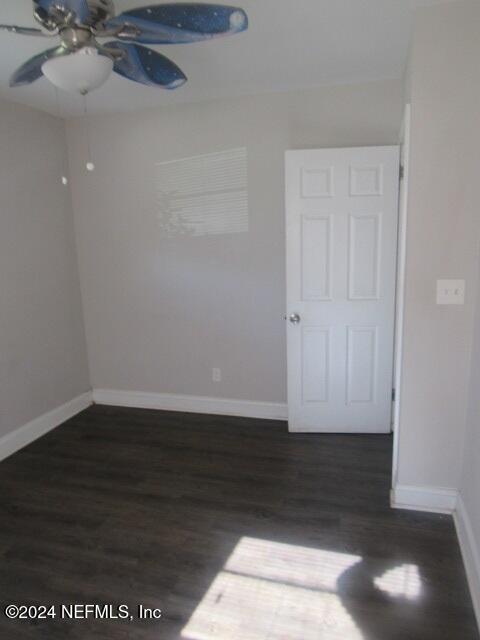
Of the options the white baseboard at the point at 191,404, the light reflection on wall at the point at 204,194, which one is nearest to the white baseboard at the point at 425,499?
the white baseboard at the point at 191,404

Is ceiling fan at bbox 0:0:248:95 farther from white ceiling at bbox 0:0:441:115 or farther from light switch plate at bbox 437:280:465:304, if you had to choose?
light switch plate at bbox 437:280:465:304

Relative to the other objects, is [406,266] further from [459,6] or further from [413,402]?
[459,6]

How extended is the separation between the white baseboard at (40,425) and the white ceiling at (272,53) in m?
2.37

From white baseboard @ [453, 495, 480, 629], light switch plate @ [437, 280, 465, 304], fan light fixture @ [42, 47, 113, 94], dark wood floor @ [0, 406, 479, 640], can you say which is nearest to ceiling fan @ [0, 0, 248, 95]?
fan light fixture @ [42, 47, 113, 94]

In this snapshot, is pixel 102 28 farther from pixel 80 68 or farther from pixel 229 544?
pixel 229 544

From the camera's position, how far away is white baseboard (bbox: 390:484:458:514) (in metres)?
2.21

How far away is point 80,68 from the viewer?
1.46m

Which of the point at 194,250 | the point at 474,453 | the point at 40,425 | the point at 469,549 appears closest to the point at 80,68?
the point at 194,250

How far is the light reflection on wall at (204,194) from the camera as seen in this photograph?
10.5ft

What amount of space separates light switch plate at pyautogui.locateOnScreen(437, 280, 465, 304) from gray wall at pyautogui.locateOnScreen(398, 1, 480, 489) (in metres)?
0.03

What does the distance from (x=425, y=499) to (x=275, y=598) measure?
997 millimetres

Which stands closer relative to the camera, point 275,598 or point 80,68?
point 80,68

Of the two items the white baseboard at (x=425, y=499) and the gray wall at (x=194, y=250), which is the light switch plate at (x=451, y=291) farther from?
the gray wall at (x=194, y=250)

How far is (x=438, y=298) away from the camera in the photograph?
205 centimetres
